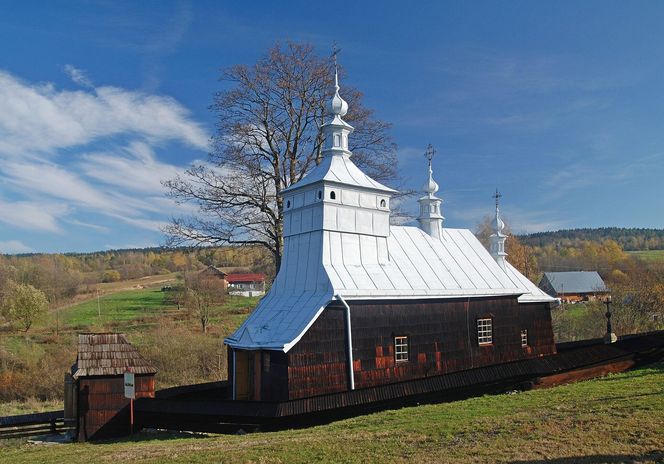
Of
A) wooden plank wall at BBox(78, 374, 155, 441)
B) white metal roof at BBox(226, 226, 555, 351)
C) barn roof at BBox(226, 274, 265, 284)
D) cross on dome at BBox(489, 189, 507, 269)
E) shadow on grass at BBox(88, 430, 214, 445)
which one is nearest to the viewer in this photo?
shadow on grass at BBox(88, 430, 214, 445)

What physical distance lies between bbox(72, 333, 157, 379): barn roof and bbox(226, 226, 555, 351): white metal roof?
266cm

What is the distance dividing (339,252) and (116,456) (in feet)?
27.6

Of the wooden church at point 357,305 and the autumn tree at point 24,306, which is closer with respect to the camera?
the wooden church at point 357,305

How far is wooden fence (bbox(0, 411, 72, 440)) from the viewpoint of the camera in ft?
52.2

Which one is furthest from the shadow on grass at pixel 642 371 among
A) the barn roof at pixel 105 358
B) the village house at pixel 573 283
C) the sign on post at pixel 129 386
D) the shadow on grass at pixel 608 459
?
the village house at pixel 573 283

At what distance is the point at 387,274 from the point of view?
17766mm

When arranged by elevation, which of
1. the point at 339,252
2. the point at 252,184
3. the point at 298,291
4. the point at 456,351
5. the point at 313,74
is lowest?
the point at 456,351

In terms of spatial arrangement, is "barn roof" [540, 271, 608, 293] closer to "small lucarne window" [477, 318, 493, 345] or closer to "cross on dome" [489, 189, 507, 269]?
"cross on dome" [489, 189, 507, 269]

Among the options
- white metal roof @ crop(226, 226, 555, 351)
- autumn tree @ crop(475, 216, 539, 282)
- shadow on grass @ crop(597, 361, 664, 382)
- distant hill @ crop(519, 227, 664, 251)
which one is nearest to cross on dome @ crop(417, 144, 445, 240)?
white metal roof @ crop(226, 226, 555, 351)

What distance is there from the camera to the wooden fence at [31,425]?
15898 mm

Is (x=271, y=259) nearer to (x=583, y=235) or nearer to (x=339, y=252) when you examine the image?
(x=339, y=252)

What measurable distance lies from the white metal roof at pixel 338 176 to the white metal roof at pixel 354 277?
1.55 metres

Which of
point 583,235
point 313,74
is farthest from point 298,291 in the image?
point 583,235

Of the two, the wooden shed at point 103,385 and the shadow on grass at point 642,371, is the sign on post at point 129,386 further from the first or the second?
the shadow on grass at point 642,371
